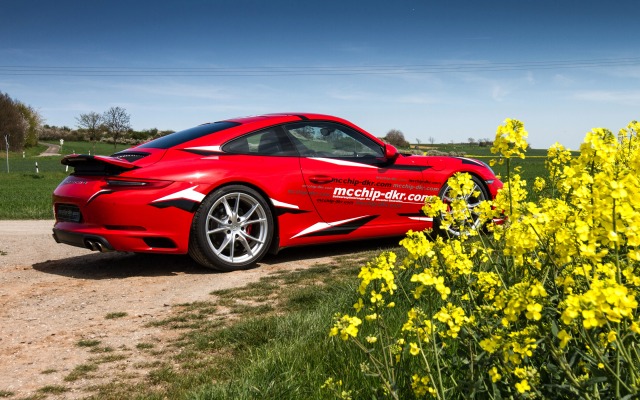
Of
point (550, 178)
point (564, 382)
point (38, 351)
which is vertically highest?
point (550, 178)

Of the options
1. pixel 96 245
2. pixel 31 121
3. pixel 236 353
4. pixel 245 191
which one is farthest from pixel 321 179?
pixel 31 121

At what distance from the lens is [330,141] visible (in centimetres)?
675

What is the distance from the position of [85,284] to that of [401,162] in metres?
3.49

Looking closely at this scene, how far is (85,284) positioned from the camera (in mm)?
5734

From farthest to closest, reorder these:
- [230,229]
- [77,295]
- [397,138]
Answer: [397,138], [230,229], [77,295]

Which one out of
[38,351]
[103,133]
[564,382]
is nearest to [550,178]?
[564,382]

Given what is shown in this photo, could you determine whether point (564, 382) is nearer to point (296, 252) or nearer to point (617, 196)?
point (617, 196)

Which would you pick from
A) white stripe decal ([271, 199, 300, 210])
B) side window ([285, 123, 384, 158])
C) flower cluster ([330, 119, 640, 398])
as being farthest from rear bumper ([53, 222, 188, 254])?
flower cluster ([330, 119, 640, 398])

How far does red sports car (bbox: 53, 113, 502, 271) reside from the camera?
562cm

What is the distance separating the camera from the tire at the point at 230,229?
5773 mm

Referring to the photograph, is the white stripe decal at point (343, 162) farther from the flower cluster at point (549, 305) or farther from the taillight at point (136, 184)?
the flower cluster at point (549, 305)

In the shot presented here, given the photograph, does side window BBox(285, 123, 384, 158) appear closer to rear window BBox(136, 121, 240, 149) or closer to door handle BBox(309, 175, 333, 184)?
door handle BBox(309, 175, 333, 184)

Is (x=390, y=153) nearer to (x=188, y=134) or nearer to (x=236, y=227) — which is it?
(x=236, y=227)

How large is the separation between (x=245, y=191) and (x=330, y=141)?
125 centimetres
